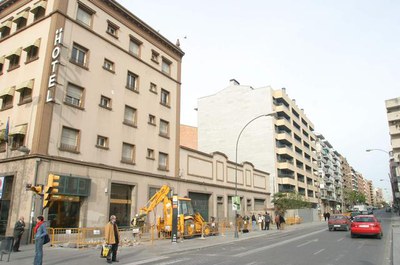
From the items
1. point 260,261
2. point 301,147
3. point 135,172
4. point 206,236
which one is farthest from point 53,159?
point 301,147

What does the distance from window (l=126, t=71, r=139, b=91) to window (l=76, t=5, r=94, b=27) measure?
535 centimetres

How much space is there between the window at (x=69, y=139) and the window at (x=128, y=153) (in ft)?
14.7

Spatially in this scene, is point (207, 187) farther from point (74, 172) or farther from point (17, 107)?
point (17, 107)

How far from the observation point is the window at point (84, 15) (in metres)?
24.9

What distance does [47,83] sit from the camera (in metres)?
21.6

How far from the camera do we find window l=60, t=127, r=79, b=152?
71.5ft

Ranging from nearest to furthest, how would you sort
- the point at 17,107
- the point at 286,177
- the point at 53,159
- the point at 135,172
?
the point at 53,159 → the point at 17,107 → the point at 135,172 → the point at 286,177

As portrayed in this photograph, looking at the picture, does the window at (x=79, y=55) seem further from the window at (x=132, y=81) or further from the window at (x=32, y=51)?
the window at (x=132, y=81)

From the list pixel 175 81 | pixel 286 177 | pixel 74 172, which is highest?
pixel 175 81

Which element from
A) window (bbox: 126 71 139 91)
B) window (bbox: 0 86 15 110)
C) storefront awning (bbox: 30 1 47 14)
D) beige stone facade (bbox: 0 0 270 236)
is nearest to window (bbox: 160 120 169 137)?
beige stone facade (bbox: 0 0 270 236)

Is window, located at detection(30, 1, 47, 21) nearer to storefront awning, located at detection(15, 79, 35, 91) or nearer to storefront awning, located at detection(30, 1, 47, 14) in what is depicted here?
storefront awning, located at detection(30, 1, 47, 14)

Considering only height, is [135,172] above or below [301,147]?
below

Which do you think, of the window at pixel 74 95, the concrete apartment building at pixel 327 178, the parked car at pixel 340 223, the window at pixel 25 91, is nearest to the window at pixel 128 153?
the window at pixel 74 95

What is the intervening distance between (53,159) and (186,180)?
49.4ft
